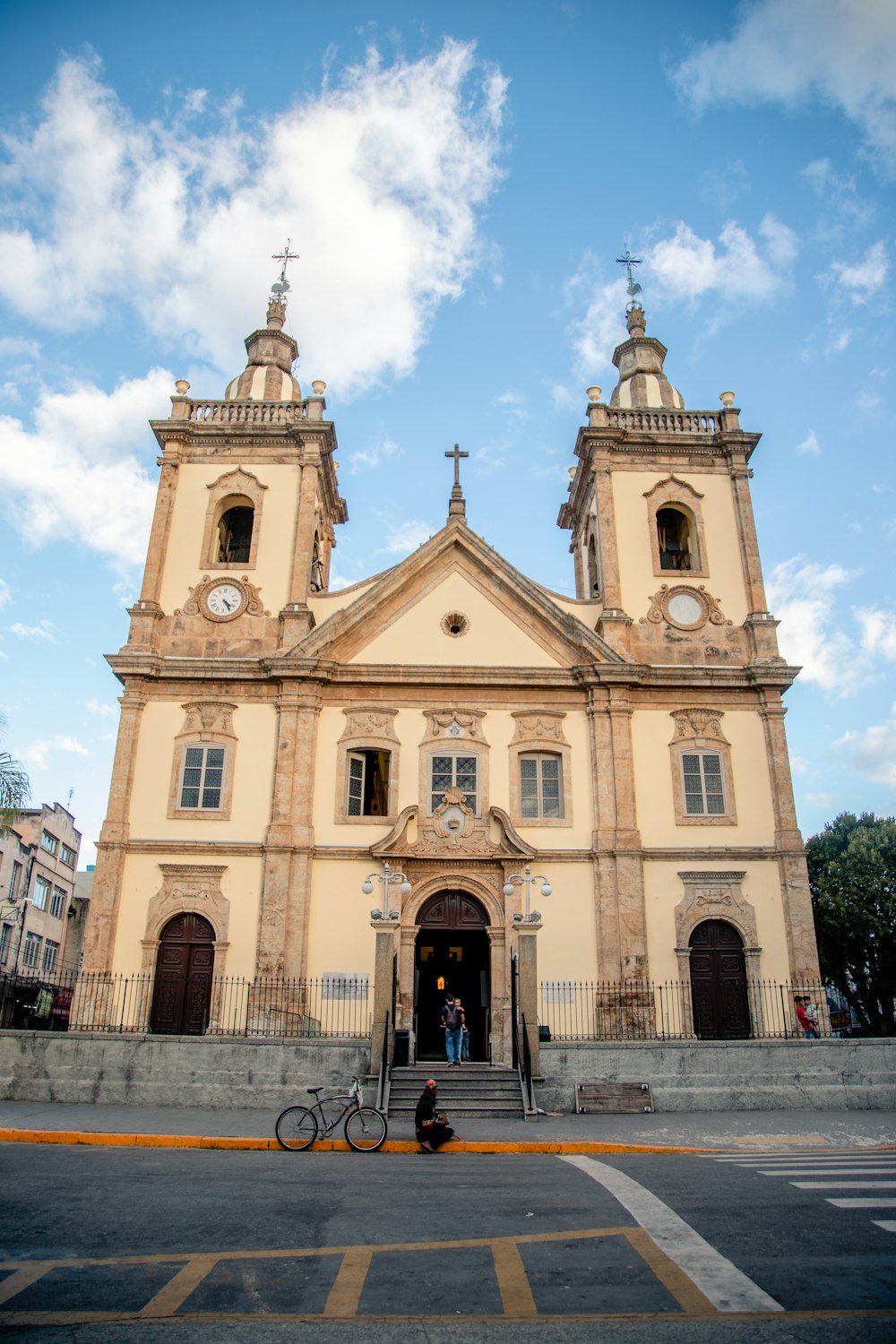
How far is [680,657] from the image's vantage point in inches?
1005

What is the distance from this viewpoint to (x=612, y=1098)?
17.1m

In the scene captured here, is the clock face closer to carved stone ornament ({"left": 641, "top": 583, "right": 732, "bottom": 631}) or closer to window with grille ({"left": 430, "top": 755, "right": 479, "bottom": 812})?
window with grille ({"left": 430, "top": 755, "right": 479, "bottom": 812})

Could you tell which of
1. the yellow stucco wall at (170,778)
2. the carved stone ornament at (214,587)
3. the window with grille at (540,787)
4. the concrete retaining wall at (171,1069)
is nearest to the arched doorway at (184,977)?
the yellow stucco wall at (170,778)

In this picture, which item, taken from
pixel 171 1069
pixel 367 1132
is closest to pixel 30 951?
pixel 171 1069

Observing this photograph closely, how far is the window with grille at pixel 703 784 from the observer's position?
23.8 m

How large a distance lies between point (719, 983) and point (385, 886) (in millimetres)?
8389

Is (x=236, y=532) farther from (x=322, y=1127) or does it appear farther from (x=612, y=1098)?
(x=612, y=1098)

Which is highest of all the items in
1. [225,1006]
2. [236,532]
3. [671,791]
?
[236,532]

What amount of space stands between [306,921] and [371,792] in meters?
3.73

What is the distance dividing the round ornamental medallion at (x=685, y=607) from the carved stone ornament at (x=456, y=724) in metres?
6.00

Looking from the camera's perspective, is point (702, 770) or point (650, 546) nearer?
point (702, 770)

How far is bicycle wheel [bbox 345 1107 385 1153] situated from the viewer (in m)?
13.5

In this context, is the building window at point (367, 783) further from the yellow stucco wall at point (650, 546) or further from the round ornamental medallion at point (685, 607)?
the round ornamental medallion at point (685, 607)

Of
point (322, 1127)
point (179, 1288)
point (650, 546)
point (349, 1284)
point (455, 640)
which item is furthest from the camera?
point (650, 546)
